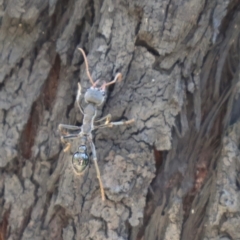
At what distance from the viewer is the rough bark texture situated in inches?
89.4

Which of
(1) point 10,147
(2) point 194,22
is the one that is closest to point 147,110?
(2) point 194,22

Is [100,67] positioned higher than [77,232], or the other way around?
[100,67]

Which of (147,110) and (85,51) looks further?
(85,51)

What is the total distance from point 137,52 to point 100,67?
0.49 feet

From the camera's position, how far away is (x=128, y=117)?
2.30 metres

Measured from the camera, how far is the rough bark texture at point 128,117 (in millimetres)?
2270

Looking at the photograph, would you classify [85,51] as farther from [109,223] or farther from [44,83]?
[109,223]

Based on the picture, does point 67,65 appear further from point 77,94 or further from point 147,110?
point 147,110

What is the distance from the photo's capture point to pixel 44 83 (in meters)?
2.47

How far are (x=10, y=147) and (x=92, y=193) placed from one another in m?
0.39

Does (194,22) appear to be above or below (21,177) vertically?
above

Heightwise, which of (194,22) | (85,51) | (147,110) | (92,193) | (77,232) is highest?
(194,22)

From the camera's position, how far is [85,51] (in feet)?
8.03

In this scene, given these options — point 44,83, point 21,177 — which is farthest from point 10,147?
point 44,83
